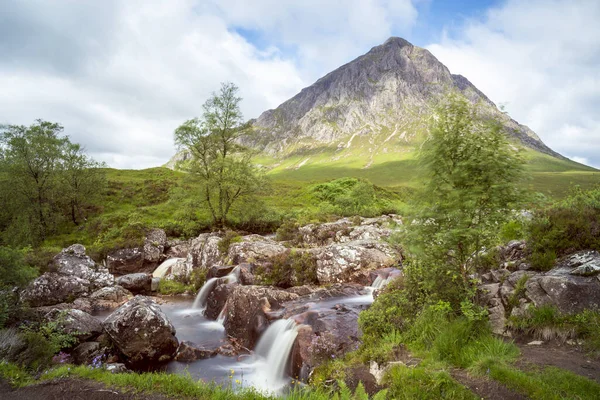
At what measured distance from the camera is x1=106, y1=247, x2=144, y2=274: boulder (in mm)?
27719

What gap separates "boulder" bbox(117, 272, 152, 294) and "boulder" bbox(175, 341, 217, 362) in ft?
40.9

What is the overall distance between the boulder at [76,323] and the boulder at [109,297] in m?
6.63

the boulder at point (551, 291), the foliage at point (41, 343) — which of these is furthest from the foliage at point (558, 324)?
the foliage at point (41, 343)

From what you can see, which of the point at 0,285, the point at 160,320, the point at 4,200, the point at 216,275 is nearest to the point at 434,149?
the point at 160,320

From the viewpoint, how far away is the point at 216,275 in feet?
73.6

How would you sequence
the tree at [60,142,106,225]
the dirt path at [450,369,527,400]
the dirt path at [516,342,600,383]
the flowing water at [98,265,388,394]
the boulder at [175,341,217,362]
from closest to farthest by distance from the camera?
the dirt path at [450,369,527,400]
the dirt path at [516,342,600,383]
the flowing water at [98,265,388,394]
the boulder at [175,341,217,362]
the tree at [60,142,106,225]

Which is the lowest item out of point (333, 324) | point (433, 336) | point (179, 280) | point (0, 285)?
point (179, 280)

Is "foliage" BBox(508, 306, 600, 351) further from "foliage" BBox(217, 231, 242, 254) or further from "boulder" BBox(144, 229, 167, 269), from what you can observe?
"boulder" BBox(144, 229, 167, 269)

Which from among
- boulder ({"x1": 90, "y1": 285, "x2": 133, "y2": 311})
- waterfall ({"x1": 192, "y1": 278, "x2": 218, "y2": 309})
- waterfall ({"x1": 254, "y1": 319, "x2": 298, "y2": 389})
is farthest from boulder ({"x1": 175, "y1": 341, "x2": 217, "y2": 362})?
boulder ({"x1": 90, "y1": 285, "x2": 133, "y2": 311})

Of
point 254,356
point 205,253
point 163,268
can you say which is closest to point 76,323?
point 254,356

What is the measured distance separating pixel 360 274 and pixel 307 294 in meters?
4.14

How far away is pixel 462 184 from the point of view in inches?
341

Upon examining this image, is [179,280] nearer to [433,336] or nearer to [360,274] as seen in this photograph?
[360,274]

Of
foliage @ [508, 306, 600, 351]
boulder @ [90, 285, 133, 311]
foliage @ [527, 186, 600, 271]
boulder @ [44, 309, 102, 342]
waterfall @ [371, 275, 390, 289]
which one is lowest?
boulder @ [90, 285, 133, 311]
